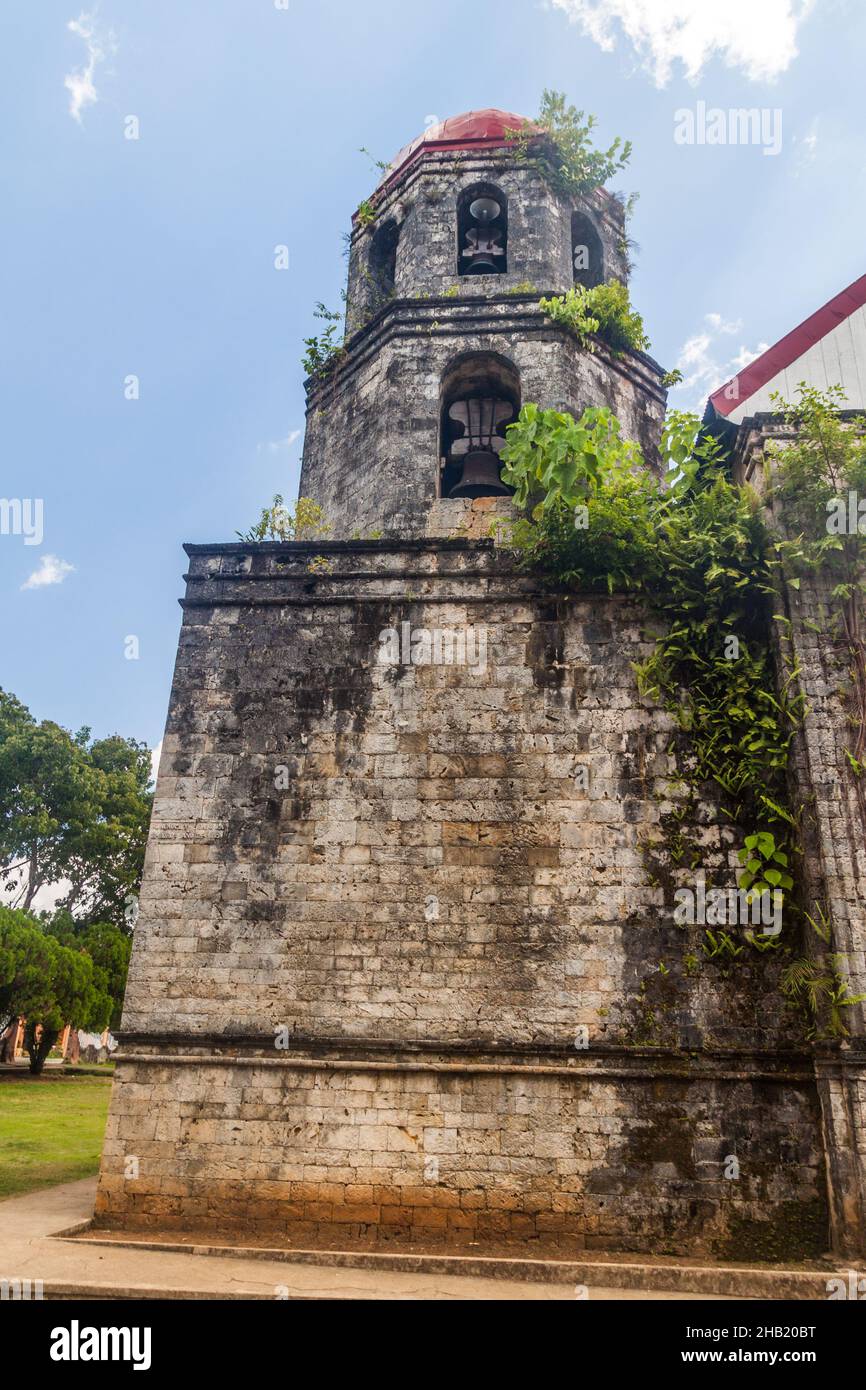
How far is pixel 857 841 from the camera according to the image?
7266 mm

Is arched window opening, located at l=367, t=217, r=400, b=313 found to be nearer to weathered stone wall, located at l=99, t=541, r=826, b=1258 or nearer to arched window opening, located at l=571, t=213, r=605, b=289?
arched window opening, located at l=571, t=213, r=605, b=289

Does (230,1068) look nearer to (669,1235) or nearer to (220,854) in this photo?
(220,854)

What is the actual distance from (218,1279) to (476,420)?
9223 millimetres

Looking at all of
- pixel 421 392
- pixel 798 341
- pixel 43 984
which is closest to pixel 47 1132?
pixel 43 984

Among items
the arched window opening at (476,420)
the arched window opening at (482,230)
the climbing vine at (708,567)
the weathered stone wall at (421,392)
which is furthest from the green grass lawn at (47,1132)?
the arched window opening at (482,230)

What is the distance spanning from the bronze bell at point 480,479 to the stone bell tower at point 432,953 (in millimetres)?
1974

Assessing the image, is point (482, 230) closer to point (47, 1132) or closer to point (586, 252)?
point (586, 252)

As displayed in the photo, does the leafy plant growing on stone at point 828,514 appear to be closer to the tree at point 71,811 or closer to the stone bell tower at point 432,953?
the stone bell tower at point 432,953

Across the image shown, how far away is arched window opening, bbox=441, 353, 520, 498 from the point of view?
10758mm

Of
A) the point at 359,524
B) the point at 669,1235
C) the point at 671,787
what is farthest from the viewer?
the point at 359,524

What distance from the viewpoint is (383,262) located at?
12.7 meters

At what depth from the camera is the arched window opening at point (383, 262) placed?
1227cm
